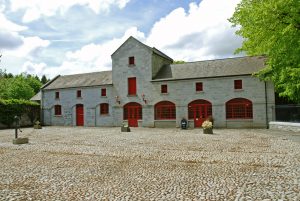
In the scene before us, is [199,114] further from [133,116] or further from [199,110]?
[133,116]

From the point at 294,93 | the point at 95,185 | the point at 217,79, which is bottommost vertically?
the point at 95,185

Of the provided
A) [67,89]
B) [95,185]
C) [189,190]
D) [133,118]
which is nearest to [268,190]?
[189,190]

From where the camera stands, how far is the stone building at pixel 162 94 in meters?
25.0

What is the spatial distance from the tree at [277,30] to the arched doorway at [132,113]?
44.4 ft

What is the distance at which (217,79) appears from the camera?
26.0m

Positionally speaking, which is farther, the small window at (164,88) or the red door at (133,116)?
the red door at (133,116)

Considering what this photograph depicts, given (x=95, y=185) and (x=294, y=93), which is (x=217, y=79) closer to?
(x=294, y=93)

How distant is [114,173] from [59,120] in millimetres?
27769

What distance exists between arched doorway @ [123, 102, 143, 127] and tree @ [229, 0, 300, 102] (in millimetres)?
13546

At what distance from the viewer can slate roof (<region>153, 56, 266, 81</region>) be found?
1014 inches

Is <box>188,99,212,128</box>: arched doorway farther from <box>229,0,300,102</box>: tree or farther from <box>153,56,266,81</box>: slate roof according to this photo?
<box>229,0,300,102</box>: tree

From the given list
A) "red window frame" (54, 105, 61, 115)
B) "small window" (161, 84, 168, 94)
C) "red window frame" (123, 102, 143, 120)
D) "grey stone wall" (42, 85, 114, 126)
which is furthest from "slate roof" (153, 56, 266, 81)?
"red window frame" (54, 105, 61, 115)

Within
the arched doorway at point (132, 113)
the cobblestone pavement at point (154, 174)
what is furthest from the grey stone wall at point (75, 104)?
the cobblestone pavement at point (154, 174)

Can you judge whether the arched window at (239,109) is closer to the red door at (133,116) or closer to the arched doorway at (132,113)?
the arched doorway at (132,113)
